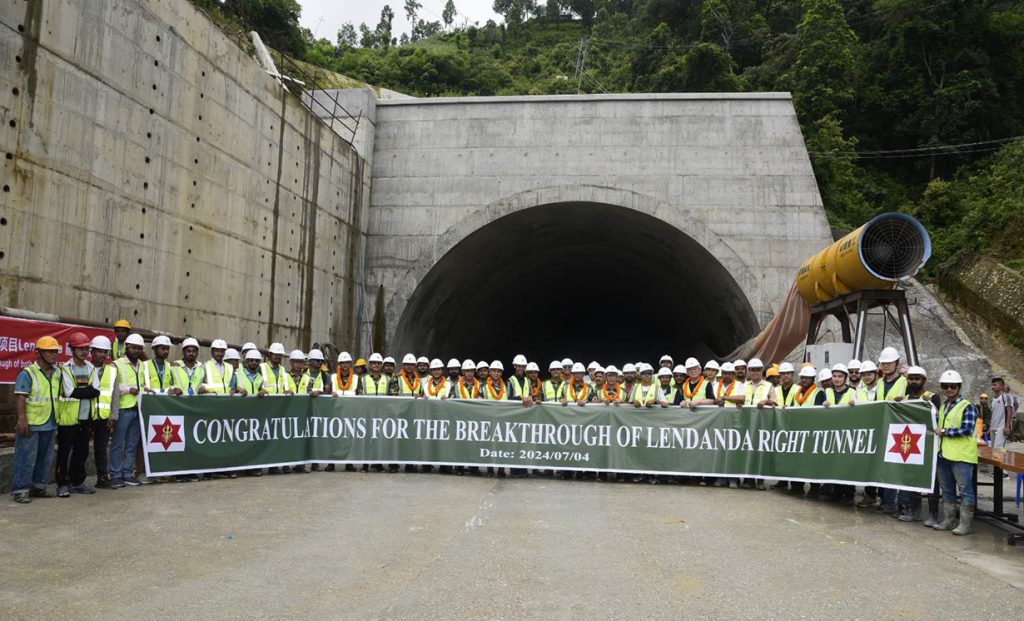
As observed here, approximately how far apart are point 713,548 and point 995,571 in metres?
2.11

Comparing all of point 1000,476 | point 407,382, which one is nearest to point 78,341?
point 407,382

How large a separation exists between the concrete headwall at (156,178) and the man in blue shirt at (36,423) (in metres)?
1.41

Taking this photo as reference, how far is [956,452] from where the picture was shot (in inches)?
294

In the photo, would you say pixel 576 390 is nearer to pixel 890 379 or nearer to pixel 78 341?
pixel 890 379

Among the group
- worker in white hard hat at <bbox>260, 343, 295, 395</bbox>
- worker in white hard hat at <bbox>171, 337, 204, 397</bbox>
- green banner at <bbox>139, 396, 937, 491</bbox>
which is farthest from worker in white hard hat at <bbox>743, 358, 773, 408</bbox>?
worker in white hard hat at <bbox>171, 337, 204, 397</bbox>

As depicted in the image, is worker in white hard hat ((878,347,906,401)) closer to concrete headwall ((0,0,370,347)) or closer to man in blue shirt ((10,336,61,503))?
man in blue shirt ((10,336,61,503))

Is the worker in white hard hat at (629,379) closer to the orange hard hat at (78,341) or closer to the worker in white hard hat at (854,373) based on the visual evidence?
the worker in white hard hat at (854,373)

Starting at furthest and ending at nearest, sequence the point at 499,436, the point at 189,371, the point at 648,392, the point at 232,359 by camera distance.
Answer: the point at 648,392 → the point at 499,436 → the point at 232,359 → the point at 189,371

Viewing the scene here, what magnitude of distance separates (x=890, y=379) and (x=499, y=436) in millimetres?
5137

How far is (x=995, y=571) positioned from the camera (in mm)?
5910

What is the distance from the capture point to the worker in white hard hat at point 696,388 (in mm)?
11234

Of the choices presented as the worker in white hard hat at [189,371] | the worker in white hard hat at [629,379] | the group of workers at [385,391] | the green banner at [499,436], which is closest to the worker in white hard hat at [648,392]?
the group of workers at [385,391]

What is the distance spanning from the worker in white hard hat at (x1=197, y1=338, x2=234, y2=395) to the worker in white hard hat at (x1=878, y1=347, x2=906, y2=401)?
27.0 feet

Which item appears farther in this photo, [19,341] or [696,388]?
[696,388]
